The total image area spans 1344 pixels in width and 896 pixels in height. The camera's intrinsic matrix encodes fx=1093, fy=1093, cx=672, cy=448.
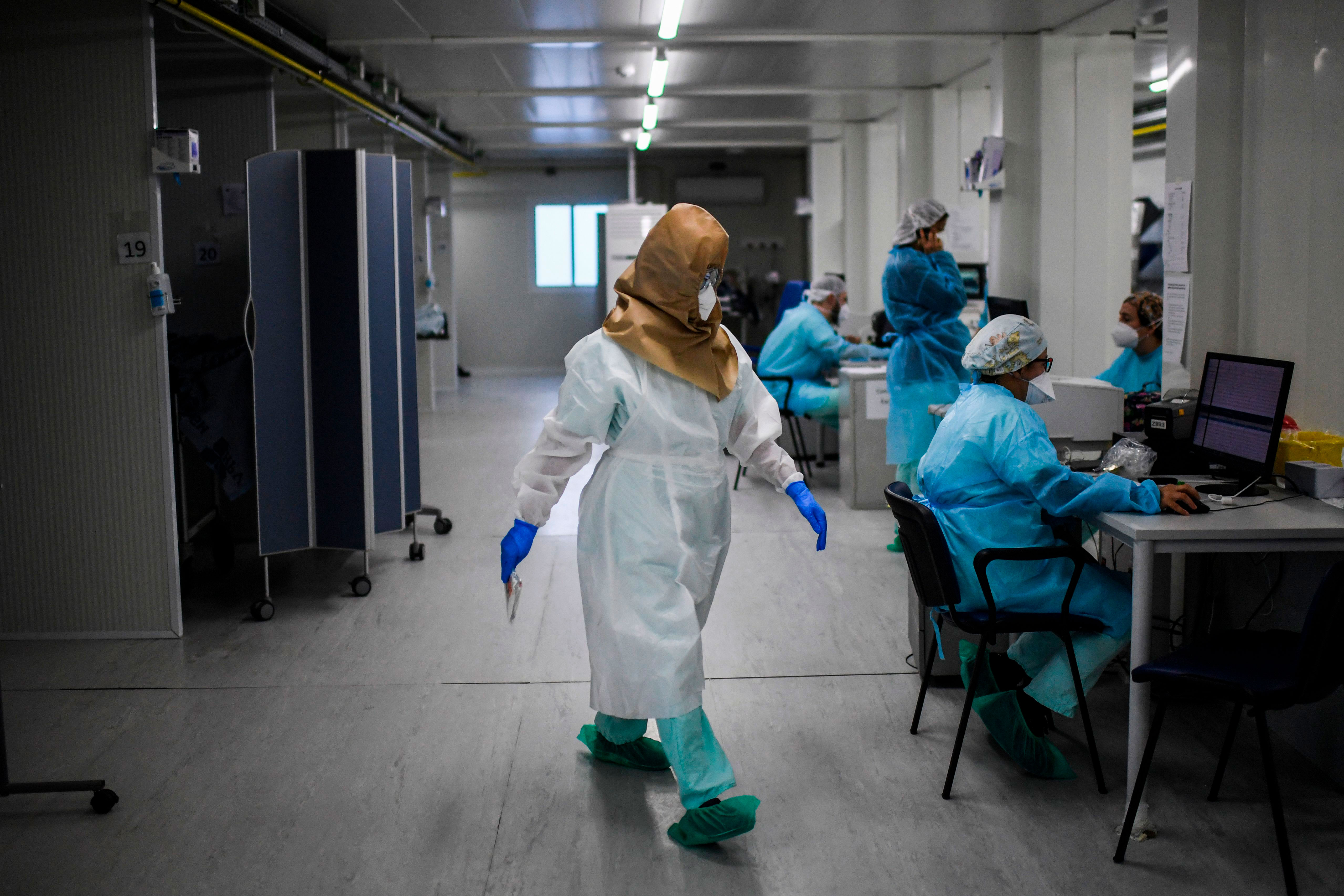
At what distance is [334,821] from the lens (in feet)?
8.35

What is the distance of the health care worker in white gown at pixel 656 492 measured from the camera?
242cm

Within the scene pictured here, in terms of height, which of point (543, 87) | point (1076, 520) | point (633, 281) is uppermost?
point (543, 87)

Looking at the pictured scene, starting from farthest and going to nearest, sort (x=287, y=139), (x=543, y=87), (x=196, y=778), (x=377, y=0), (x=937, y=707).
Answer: (x=543, y=87)
(x=287, y=139)
(x=377, y=0)
(x=937, y=707)
(x=196, y=778)

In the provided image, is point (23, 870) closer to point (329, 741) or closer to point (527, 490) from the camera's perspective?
point (329, 741)

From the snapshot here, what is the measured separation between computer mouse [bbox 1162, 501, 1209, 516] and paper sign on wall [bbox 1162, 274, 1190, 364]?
138cm

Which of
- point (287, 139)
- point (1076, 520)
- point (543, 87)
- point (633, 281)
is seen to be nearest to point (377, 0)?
point (287, 139)

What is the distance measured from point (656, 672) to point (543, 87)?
6.10m

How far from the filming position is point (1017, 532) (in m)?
2.68

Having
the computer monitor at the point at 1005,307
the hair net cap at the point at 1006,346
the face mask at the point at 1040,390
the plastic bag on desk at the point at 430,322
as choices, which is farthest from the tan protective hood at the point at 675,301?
the plastic bag on desk at the point at 430,322

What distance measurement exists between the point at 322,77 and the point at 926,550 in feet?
14.7

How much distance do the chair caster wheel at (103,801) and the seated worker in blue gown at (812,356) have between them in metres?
4.53

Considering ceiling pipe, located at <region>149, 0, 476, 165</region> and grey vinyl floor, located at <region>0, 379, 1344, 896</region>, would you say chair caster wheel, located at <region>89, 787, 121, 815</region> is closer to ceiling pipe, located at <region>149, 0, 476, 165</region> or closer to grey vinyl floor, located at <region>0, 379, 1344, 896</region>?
grey vinyl floor, located at <region>0, 379, 1344, 896</region>

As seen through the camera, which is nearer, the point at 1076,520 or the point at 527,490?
the point at 527,490

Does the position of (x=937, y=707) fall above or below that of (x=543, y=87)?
below
